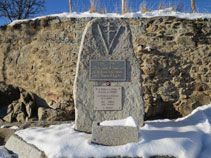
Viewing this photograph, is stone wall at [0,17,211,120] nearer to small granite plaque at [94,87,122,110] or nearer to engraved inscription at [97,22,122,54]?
small granite plaque at [94,87,122,110]

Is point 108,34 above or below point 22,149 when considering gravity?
above

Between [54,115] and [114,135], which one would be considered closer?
[114,135]

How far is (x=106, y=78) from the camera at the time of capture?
3045mm

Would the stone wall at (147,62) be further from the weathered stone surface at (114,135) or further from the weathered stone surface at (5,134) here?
the weathered stone surface at (114,135)

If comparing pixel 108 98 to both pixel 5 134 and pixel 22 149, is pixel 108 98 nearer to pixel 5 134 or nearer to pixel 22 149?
pixel 22 149

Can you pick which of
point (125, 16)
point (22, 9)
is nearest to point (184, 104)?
point (125, 16)

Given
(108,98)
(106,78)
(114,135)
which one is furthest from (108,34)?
(114,135)

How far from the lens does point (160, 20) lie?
5039 mm

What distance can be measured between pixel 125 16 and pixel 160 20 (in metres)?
0.89

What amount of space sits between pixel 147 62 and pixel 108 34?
2.04 meters

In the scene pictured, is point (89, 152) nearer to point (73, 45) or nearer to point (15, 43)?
point (73, 45)

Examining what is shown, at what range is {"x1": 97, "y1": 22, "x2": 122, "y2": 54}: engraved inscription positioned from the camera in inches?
121

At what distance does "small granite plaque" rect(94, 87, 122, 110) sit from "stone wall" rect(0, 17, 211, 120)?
5.86 ft

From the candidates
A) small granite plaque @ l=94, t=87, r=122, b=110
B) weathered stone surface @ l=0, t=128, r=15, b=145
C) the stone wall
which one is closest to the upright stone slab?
small granite plaque @ l=94, t=87, r=122, b=110
